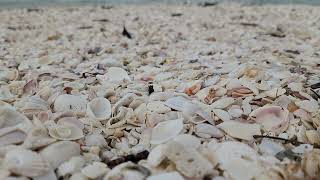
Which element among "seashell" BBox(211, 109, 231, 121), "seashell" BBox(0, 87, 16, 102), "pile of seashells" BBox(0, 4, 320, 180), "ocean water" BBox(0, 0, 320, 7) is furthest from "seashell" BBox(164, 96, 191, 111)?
"ocean water" BBox(0, 0, 320, 7)

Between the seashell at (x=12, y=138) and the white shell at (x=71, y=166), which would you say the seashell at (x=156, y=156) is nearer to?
the white shell at (x=71, y=166)

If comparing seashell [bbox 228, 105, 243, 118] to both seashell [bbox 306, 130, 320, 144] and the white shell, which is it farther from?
the white shell

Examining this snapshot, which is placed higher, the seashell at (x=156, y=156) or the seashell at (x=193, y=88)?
the seashell at (x=156, y=156)

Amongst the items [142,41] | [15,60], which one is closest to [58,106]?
[15,60]

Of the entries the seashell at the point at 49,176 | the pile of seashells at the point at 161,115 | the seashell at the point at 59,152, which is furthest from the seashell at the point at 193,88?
the seashell at the point at 49,176

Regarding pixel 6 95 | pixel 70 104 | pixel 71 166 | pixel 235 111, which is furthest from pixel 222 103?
pixel 6 95

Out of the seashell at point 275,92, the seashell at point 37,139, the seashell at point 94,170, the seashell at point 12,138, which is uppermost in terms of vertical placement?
the seashell at point 37,139
